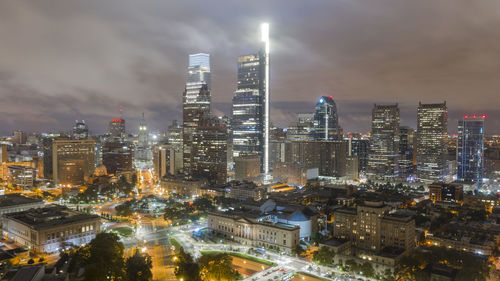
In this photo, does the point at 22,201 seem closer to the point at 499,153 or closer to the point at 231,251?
the point at 231,251

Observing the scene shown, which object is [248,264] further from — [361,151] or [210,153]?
[361,151]

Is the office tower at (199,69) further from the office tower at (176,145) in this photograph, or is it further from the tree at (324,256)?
the tree at (324,256)

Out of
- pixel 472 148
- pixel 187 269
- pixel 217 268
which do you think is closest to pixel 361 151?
pixel 472 148

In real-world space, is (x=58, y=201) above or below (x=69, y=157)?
below

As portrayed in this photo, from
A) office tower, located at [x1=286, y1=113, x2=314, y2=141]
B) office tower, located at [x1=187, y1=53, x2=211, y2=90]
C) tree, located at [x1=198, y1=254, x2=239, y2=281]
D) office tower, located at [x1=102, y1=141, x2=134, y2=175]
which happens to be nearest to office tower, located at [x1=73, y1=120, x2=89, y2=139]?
office tower, located at [x1=102, y1=141, x2=134, y2=175]

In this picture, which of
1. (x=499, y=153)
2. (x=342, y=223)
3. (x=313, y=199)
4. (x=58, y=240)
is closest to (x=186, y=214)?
(x=58, y=240)

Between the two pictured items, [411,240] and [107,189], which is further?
[107,189]

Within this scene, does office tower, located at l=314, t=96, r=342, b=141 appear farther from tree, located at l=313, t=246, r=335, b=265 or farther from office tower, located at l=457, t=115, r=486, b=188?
tree, located at l=313, t=246, r=335, b=265

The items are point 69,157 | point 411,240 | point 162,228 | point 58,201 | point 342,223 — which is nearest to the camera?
point 411,240
